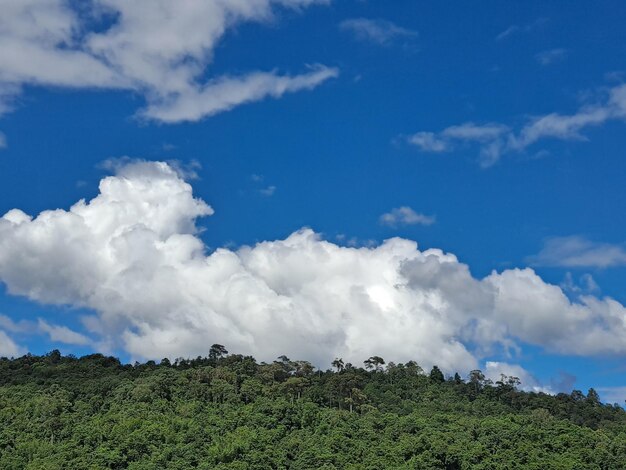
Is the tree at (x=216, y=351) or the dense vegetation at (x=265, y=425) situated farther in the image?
the tree at (x=216, y=351)

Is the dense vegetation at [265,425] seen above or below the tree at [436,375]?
below

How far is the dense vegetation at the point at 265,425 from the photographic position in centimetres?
8838

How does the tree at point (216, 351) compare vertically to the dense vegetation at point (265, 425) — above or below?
above

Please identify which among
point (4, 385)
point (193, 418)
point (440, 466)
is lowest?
point (440, 466)

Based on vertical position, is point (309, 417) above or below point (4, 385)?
below

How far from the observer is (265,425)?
100 m

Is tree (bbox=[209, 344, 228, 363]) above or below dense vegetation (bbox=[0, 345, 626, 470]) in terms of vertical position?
above

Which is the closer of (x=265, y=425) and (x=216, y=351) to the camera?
(x=265, y=425)

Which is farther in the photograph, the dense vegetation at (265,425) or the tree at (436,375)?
the tree at (436,375)

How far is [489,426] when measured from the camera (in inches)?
3824

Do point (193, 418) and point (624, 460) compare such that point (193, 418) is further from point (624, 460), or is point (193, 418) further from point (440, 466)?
point (624, 460)

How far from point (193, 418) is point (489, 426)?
3733 cm

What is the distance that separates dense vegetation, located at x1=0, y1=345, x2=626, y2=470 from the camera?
3479 inches

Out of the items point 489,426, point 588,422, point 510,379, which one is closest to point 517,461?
point 489,426
